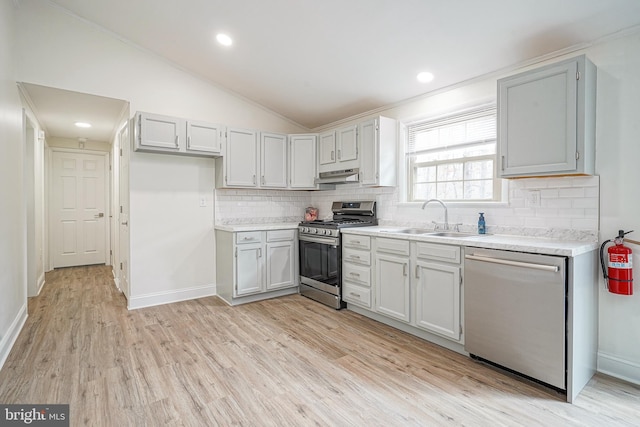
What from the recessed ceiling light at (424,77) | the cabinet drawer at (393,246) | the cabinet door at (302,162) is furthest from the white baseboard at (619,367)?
the cabinet door at (302,162)

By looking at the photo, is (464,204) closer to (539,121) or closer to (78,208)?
(539,121)

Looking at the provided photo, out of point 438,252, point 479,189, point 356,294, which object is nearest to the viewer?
point 438,252

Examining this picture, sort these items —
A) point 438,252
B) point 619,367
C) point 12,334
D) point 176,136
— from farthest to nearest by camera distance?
1. point 176,136
2. point 12,334
3. point 438,252
4. point 619,367

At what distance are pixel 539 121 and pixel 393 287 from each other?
5.83ft

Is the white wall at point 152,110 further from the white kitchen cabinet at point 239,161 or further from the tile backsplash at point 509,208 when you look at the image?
the tile backsplash at point 509,208

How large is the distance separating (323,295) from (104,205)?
4989 mm

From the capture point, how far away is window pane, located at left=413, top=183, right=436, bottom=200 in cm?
360

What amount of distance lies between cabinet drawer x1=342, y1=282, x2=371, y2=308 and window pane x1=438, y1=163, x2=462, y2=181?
144 cm

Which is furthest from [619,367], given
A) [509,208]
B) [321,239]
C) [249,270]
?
[249,270]

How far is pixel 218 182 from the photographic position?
419 centimetres

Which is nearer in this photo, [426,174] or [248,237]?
[426,174]

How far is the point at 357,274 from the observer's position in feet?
11.4

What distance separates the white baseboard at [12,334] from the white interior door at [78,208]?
308cm

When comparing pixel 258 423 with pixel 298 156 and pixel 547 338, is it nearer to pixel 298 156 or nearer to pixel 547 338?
pixel 547 338
